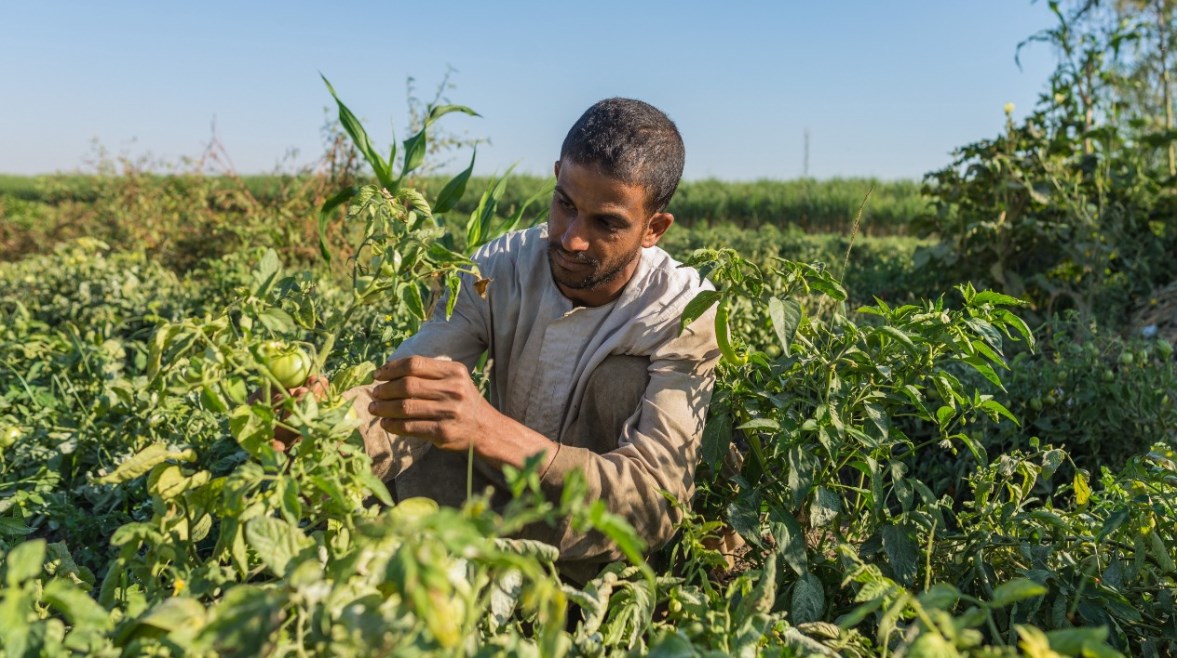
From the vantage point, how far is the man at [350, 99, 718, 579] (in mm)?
1659

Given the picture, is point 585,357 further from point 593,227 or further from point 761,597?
point 761,597

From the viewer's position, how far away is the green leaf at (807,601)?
4.91ft

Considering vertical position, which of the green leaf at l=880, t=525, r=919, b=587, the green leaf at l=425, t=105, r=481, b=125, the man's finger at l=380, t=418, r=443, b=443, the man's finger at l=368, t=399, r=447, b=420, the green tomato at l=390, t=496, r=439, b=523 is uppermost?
the green leaf at l=425, t=105, r=481, b=125

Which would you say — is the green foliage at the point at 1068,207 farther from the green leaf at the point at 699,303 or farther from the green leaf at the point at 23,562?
the green leaf at the point at 23,562

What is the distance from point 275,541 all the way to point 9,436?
1799 millimetres

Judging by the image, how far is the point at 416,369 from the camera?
4.69 feet

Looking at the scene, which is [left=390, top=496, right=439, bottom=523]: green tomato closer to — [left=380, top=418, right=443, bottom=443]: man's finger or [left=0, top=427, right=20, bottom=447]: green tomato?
[left=380, top=418, right=443, bottom=443]: man's finger

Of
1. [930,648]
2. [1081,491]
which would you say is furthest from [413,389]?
[1081,491]

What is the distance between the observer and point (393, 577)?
76cm

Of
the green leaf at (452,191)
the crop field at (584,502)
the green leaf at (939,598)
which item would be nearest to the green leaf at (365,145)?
the crop field at (584,502)

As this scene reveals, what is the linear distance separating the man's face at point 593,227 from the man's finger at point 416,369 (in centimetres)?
51

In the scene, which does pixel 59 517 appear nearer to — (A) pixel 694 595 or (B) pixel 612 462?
(B) pixel 612 462

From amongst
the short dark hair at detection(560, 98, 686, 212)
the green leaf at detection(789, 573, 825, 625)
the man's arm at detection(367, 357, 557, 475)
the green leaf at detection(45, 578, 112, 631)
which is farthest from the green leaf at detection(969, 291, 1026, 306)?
the green leaf at detection(45, 578, 112, 631)

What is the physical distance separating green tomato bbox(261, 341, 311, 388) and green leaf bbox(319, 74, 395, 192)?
2.51 ft
